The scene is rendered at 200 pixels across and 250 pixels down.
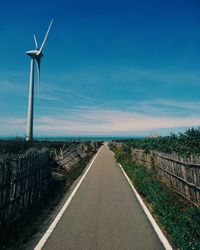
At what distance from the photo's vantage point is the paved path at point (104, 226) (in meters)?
6.47

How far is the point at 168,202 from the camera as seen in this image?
10406 millimetres

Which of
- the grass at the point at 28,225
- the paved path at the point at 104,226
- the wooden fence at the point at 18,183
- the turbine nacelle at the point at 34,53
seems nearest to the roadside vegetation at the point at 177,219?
the paved path at the point at 104,226

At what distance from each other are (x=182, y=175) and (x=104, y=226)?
17.7 feet

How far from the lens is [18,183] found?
8.79m

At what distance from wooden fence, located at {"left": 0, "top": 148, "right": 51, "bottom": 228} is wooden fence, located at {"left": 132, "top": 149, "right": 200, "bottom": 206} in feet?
17.7

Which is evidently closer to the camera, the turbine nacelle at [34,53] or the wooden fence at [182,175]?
the wooden fence at [182,175]

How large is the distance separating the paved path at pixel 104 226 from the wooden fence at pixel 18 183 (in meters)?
1.29

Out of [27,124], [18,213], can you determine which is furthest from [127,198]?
[27,124]

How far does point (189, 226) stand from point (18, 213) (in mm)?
4600

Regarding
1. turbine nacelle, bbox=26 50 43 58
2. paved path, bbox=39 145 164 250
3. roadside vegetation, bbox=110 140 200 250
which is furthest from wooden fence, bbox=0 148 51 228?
turbine nacelle, bbox=26 50 43 58

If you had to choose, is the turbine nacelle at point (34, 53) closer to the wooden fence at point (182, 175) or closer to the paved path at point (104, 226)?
the wooden fence at point (182, 175)

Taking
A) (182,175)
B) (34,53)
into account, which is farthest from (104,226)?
(34,53)

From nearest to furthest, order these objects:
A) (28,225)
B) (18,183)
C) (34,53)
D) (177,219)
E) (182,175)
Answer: (28,225) → (177,219) → (18,183) → (182,175) → (34,53)

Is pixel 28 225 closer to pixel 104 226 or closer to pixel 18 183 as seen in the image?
pixel 18 183
